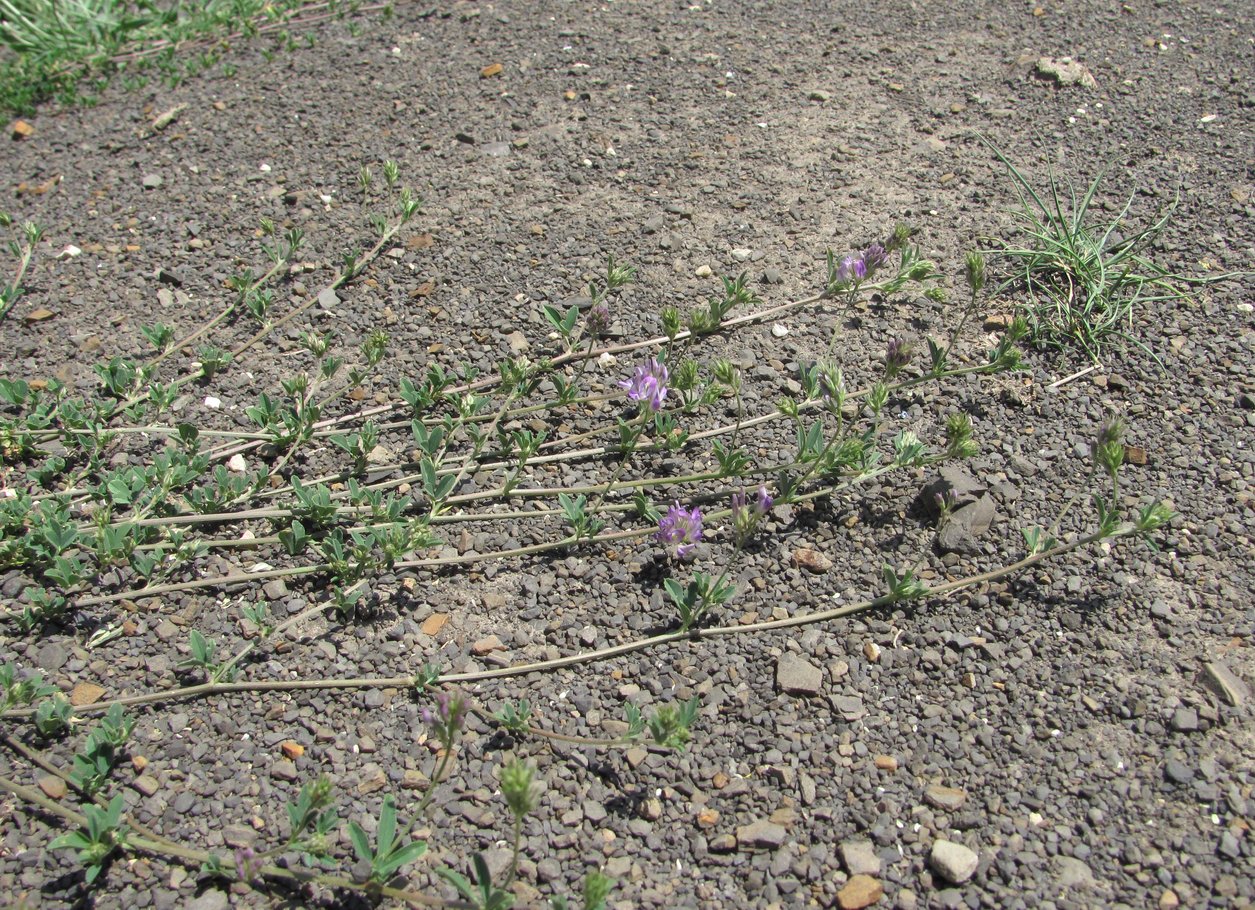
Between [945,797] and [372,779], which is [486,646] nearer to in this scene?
[372,779]

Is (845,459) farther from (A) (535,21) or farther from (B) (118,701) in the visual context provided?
(A) (535,21)

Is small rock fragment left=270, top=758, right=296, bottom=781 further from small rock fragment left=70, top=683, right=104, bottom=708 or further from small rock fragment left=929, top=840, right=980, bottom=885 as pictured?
small rock fragment left=929, top=840, right=980, bottom=885

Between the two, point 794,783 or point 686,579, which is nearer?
point 794,783

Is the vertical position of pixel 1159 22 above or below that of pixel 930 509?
above

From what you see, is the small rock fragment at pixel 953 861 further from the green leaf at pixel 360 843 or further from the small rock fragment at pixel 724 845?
the green leaf at pixel 360 843

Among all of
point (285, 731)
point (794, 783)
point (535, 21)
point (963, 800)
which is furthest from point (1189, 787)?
point (535, 21)

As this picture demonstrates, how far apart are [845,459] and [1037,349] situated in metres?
1.07

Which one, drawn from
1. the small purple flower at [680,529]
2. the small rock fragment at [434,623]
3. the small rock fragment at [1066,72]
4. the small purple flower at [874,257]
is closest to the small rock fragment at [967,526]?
the small purple flower at [680,529]

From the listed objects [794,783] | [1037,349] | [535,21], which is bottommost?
[794,783]

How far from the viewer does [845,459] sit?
3010mm

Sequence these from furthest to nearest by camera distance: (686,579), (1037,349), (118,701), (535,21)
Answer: (535,21)
(1037,349)
(686,579)
(118,701)

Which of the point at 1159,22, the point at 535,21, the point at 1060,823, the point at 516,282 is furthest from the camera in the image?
the point at 535,21

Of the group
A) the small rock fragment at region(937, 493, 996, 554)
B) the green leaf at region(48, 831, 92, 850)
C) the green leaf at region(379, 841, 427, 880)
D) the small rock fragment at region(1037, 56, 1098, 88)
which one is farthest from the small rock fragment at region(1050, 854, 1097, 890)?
the small rock fragment at region(1037, 56, 1098, 88)

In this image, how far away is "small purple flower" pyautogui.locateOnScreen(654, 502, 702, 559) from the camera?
2.90 m
